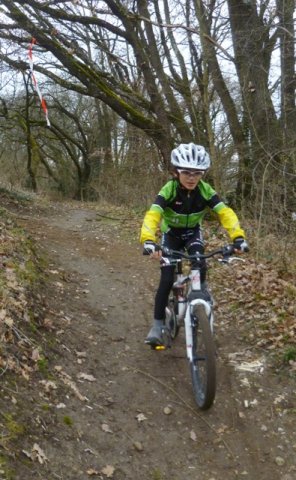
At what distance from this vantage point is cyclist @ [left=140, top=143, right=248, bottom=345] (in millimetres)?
4871

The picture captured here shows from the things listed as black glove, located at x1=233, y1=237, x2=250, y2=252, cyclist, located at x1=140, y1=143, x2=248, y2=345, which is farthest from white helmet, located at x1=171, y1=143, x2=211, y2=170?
black glove, located at x1=233, y1=237, x2=250, y2=252

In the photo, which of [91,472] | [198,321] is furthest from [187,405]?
[91,472]

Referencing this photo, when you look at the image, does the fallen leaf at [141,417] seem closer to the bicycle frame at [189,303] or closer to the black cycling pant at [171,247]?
the bicycle frame at [189,303]

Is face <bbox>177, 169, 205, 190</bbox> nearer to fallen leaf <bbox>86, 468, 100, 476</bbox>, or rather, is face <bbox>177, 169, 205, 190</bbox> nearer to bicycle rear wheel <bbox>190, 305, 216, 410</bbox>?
bicycle rear wheel <bbox>190, 305, 216, 410</bbox>

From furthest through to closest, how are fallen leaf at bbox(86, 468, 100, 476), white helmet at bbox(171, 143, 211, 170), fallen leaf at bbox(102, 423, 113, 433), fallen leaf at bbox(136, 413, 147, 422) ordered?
1. white helmet at bbox(171, 143, 211, 170)
2. fallen leaf at bbox(136, 413, 147, 422)
3. fallen leaf at bbox(102, 423, 113, 433)
4. fallen leaf at bbox(86, 468, 100, 476)

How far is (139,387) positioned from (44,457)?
63.3 inches

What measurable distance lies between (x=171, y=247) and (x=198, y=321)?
107cm

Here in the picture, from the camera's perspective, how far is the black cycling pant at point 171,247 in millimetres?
5207

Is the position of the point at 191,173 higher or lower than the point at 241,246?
higher

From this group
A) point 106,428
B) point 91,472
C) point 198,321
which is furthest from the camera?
point 198,321

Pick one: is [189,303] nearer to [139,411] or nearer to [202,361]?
[202,361]

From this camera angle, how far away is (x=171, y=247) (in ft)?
17.6

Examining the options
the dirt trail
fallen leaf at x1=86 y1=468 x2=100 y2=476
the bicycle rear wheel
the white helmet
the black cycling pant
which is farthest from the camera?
the black cycling pant

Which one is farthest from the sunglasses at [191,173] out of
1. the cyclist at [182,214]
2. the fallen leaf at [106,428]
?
the fallen leaf at [106,428]
